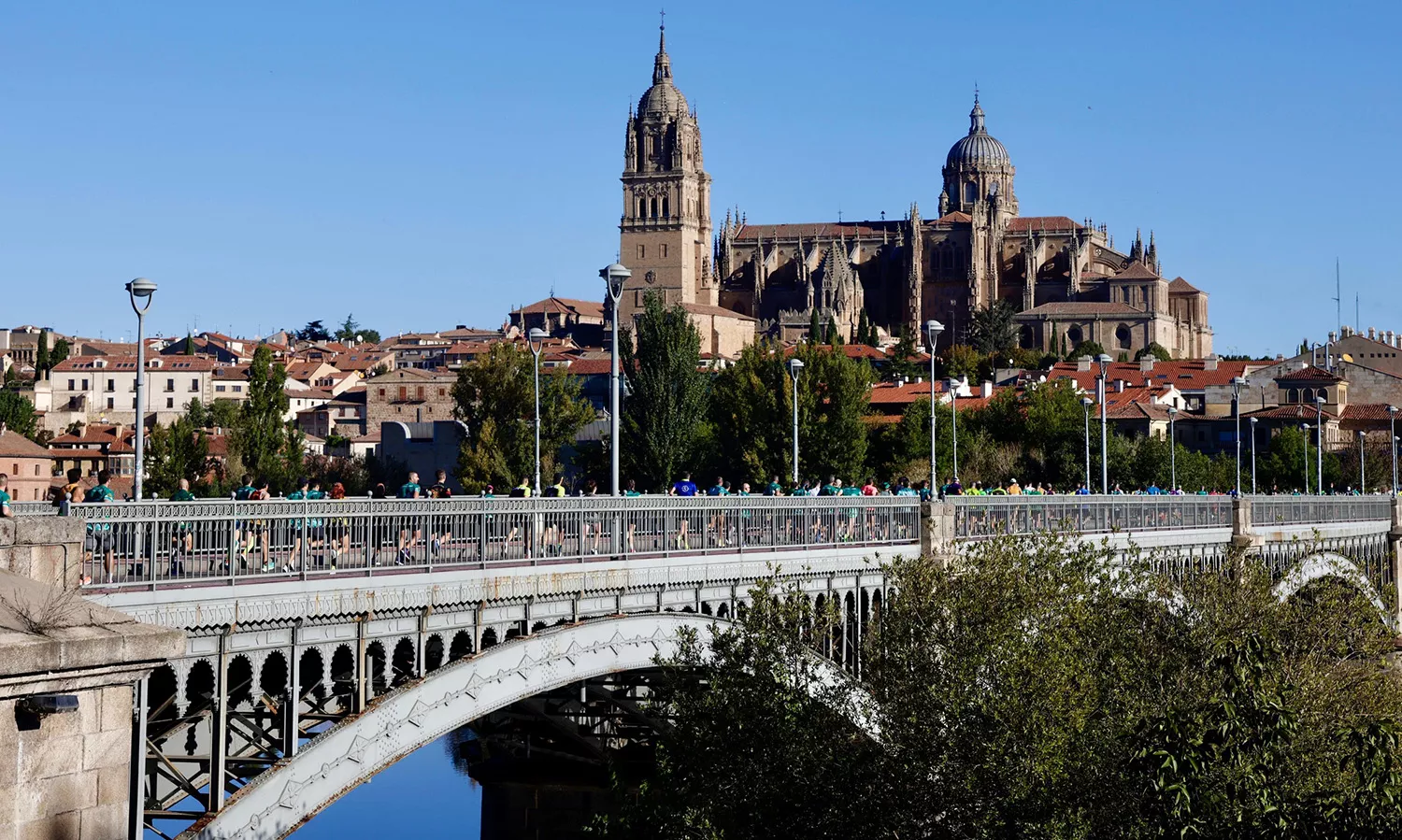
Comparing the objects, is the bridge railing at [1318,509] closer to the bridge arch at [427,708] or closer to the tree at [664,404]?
the tree at [664,404]

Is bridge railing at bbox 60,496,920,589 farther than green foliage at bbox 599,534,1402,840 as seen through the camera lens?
No

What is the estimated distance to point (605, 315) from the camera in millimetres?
190250

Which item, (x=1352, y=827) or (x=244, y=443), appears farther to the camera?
(x=244, y=443)

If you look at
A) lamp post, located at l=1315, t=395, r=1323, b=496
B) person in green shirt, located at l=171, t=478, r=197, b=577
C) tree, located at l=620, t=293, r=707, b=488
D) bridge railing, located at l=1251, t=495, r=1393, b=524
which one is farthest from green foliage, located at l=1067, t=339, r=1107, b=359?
person in green shirt, located at l=171, t=478, r=197, b=577

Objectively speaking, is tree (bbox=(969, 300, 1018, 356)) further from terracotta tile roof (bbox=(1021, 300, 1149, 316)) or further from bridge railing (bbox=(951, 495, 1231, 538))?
bridge railing (bbox=(951, 495, 1231, 538))

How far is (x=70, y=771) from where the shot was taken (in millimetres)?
7746

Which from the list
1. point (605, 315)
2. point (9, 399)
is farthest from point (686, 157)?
point (9, 399)

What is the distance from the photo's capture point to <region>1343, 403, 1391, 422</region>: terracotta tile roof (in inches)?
4085

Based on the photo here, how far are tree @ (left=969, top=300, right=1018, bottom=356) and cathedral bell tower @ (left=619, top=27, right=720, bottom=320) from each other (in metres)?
26.4

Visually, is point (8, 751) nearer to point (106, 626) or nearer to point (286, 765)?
point (106, 626)

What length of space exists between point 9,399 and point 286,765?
104447 mm

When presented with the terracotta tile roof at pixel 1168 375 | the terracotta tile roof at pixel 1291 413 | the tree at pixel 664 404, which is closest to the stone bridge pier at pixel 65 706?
the tree at pixel 664 404

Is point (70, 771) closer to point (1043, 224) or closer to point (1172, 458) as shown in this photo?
point (1172, 458)

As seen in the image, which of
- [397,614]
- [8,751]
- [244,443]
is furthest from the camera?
[244,443]
